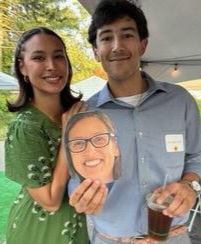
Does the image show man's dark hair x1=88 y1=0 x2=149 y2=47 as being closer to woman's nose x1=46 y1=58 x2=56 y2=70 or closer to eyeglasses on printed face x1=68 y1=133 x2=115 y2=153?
woman's nose x1=46 y1=58 x2=56 y2=70

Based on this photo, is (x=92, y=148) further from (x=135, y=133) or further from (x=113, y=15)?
(x=113, y=15)

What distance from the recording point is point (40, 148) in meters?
1.08

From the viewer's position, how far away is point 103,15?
1209 mm

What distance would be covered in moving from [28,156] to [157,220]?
0.41 metres

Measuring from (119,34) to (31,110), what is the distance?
38cm

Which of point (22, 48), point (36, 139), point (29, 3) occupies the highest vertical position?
point (29, 3)

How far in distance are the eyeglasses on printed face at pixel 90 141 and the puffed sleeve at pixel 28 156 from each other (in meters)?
0.18

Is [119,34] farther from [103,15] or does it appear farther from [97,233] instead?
[97,233]

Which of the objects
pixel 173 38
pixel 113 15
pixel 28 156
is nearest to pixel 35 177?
pixel 28 156

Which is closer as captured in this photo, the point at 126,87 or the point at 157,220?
the point at 157,220

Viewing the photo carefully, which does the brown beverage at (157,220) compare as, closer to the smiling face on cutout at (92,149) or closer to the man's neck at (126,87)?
the smiling face on cutout at (92,149)

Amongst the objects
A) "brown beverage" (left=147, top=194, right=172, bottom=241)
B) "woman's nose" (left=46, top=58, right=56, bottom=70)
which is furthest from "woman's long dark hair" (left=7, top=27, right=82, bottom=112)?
"brown beverage" (left=147, top=194, right=172, bottom=241)

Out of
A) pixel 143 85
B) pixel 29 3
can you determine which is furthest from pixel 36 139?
pixel 29 3

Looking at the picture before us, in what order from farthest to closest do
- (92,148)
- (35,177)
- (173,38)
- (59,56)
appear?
(173,38) < (59,56) < (35,177) < (92,148)
